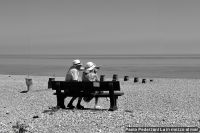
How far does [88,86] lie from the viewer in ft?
42.6

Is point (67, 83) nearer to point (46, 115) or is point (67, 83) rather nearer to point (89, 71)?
point (89, 71)

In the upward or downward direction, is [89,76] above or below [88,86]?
above

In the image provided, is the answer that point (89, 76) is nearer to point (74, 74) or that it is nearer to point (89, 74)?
point (89, 74)

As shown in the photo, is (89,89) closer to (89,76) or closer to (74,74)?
(89,76)

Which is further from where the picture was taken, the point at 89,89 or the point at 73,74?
the point at 73,74

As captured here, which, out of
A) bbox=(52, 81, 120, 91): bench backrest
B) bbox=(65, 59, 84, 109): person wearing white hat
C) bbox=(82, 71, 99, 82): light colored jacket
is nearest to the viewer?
bbox=(52, 81, 120, 91): bench backrest

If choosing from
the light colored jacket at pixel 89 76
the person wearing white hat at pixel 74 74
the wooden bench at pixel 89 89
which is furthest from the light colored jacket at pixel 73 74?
the wooden bench at pixel 89 89

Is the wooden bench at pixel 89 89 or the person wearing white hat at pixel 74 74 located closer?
the wooden bench at pixel 89 89

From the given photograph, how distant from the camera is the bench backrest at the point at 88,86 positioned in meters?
12.7

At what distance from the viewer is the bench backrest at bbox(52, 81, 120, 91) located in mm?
12734

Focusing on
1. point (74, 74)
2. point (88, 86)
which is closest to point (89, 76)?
point (74, 74)

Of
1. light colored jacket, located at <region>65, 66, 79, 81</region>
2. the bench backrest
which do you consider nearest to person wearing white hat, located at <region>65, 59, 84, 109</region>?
light colored jacket, located at <region>65, 66, 79, 81</region>

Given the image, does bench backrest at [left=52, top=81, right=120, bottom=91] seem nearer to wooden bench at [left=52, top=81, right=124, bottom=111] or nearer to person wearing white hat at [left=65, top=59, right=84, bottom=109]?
wooden bench at [left=52, top=81, right=124, bottom=111]

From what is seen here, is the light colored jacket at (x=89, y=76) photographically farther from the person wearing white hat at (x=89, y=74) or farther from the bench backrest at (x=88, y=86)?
the bench backrest at (x=88, y=86)
